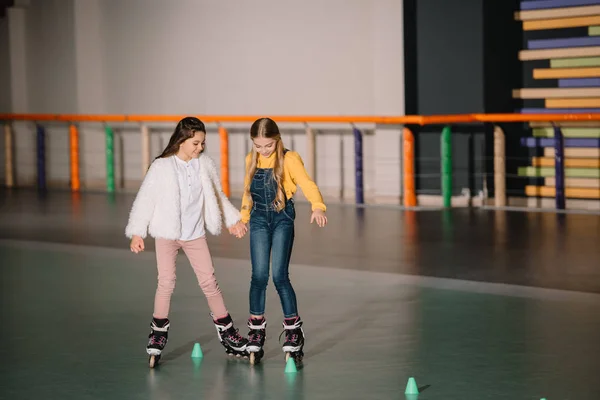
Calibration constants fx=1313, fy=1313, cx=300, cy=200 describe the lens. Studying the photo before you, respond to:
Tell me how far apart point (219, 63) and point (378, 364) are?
12.7 meters

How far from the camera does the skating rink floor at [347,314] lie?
7.07 meters

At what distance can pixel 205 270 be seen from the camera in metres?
7.75

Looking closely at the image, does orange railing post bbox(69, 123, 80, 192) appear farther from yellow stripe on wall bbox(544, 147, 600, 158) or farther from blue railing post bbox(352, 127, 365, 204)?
yellow stripe on wall bbox(544, 147, 600, 158)

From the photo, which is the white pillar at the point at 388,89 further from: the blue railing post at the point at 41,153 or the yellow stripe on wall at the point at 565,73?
the blue railing post at the point at 41,153

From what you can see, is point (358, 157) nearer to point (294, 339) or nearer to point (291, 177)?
point (291, 177)

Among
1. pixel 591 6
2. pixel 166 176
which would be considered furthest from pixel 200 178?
pixel 591 6

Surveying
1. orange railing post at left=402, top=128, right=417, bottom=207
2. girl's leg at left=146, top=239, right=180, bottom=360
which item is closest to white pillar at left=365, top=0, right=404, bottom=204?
orange railing post at left=402, top=128, right=417, bottom=207

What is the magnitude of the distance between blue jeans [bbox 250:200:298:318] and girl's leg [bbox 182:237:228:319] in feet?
0.84

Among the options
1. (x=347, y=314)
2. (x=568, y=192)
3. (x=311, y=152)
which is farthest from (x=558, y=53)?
(x=347, y=314)

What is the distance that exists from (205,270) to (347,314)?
5.81 ft

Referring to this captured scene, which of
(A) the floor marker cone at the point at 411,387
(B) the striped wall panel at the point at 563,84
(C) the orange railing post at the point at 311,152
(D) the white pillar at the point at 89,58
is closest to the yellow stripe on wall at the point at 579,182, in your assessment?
(B) the striped wall panel at the point at 563,84

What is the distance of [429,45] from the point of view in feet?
55.8

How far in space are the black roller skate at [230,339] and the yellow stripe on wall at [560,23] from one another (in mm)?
9784

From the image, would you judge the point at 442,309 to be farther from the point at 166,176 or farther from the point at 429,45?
the point at 429,45
